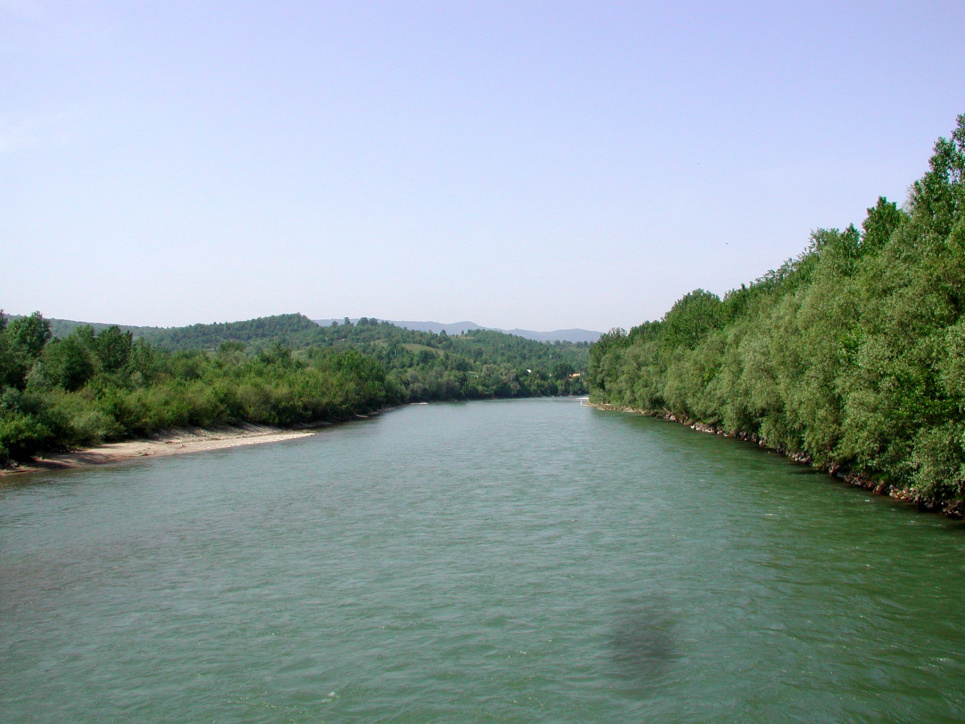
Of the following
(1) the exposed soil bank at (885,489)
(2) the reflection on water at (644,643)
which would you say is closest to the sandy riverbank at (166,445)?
(2) the reflection on water at (644,643)

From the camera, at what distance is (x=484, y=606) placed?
62.2 feet

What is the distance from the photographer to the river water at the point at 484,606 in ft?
45.9

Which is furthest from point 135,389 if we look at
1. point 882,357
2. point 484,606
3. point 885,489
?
point 882,357

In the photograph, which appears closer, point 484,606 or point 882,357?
point 484,606

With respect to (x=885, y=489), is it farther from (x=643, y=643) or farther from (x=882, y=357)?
(x=643, y=643)

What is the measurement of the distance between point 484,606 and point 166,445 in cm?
4929

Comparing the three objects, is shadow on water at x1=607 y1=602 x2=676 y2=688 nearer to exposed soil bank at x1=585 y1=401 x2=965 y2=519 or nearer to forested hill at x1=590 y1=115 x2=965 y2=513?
forested hill at x1=590 y1=115 x2=965 y2=513

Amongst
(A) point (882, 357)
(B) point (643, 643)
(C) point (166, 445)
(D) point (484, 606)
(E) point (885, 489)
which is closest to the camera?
(B) point (643, 643)

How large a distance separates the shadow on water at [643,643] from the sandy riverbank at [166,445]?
40.4m

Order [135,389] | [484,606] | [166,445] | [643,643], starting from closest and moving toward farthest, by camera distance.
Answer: [643,643] → [484,606] → [166,445] → [135,389]

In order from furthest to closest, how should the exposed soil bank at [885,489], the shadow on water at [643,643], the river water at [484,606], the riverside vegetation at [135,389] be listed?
the riverside vegetation at [135,389] → the exposed soil bank at [885,489] → the shadow on water at [643,643] → the river water at [484,606]

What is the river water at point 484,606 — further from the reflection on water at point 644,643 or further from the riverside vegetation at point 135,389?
the riverside vegetation at point 135,389

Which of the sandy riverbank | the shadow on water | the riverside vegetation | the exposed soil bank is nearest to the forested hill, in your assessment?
the exposed soil bank

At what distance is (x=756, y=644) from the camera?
16.3 m
